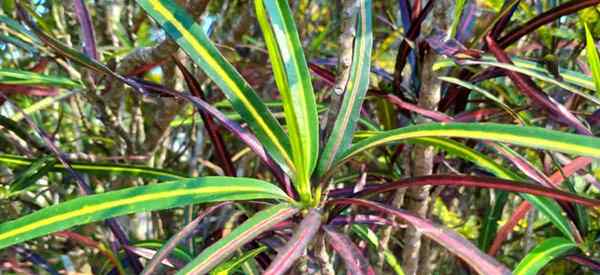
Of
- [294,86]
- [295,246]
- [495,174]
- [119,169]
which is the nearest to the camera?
[295,246]

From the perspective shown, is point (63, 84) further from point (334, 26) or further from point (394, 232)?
point (334, 26)

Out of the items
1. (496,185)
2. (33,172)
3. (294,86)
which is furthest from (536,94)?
(33,172)

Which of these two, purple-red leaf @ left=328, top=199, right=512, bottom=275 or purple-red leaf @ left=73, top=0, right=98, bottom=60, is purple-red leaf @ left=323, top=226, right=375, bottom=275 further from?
purple-red leaf @ left=73, top=0, right=98, bottom=60

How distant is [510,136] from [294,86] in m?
0.25

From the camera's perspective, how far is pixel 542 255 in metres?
0.86

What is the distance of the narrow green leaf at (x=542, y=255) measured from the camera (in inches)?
31.9

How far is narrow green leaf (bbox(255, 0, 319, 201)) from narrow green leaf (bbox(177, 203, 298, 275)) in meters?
0.07

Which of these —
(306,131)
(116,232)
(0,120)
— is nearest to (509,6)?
(306,131)

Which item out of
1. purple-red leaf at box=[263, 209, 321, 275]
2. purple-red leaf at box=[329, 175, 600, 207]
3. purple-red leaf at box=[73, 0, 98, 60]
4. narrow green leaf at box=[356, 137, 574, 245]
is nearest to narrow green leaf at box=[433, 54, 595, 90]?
narrow green leaf at box=[356, 137, 574, 245]

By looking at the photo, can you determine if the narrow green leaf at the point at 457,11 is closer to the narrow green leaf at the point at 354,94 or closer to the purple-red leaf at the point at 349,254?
the narrow green leaf at the point at 354,94

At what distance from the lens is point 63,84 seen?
1.12 meters

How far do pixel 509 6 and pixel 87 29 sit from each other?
652 millimetres

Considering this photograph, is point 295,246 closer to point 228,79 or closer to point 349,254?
point 349,254

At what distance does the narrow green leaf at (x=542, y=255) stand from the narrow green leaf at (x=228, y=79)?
327 mm
